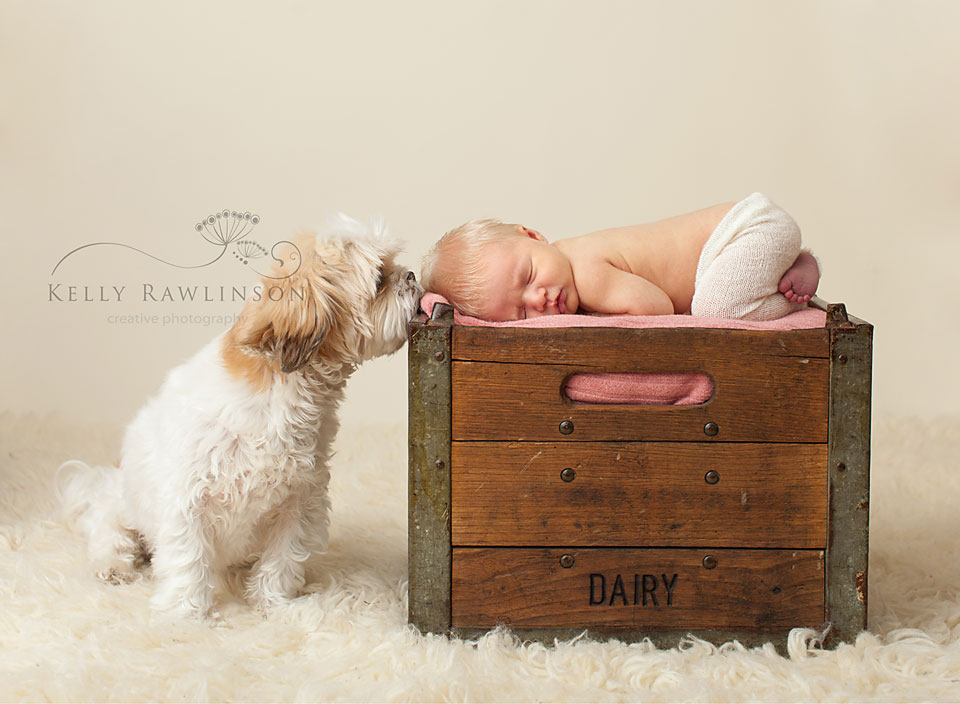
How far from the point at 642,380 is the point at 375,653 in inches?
26.4

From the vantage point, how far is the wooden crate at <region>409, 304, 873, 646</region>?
1885 millimetres

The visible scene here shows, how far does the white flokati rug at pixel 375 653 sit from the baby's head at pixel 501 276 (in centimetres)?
60

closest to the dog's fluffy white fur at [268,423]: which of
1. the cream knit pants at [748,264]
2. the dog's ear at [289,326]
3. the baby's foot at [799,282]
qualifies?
the dog's ear at [289,326]

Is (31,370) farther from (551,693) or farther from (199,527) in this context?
(551,693)

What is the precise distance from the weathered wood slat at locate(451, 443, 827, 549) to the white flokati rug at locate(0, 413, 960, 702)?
0.63 feet

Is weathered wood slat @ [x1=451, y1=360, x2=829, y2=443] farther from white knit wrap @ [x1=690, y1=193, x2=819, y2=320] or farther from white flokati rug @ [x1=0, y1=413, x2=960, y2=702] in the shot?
white flokati rug @ [x1=0, y1=413, x2=960, y2=702]

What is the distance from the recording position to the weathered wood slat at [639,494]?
1.92m

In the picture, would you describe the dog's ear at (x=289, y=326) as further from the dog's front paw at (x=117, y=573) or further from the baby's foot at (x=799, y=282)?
the baby's foot at (x=799, y=282)

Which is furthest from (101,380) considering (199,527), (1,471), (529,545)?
(529,545)

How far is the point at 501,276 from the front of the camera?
212 centimetres

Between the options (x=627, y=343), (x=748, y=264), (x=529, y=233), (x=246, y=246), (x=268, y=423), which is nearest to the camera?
(x=627, y=343)

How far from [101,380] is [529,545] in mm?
2066

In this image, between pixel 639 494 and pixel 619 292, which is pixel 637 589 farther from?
pixel 619 292

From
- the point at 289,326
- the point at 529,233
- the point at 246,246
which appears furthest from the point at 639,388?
the point at 246,246
